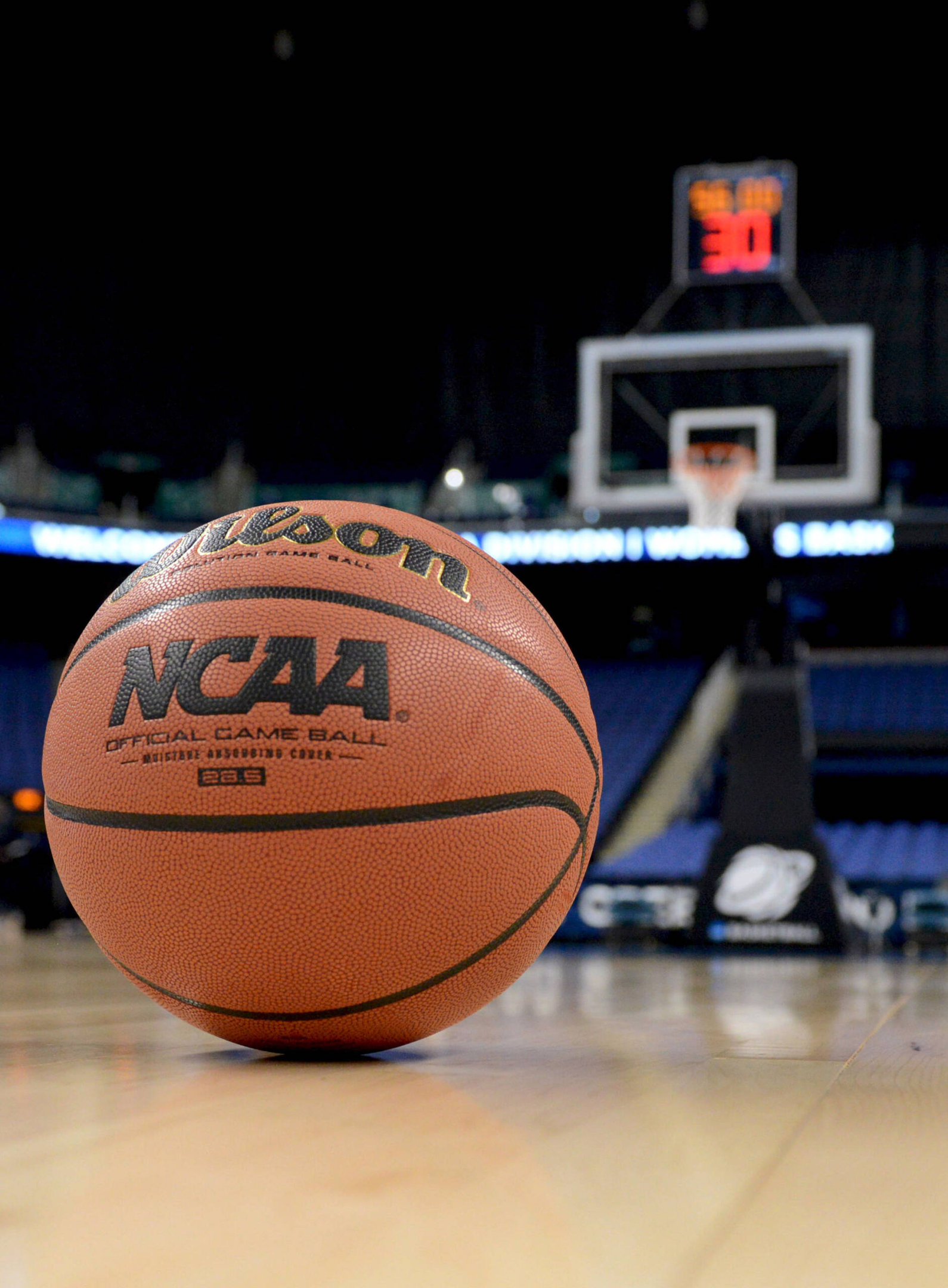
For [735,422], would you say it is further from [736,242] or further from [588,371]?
[736,242]

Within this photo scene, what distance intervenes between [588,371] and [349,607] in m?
8.09

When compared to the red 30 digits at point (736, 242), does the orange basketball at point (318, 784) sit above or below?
below

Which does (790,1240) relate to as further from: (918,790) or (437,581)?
(918,790)

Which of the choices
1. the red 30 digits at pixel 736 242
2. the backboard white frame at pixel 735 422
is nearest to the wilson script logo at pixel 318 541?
the backboard white frame at pixel 735 422

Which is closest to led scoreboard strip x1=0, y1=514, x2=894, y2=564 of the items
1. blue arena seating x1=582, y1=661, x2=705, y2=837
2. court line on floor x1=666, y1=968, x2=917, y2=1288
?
blue arena seating x1=582, y1=661, x2=705, y2=837

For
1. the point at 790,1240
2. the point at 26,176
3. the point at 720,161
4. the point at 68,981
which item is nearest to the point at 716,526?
the point at 720,161

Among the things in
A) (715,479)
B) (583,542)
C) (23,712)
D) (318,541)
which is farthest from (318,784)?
(23,712)

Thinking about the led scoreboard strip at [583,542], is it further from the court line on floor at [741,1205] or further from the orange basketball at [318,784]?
the court line on floor at [741,1205]

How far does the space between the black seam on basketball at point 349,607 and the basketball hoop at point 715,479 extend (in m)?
7.63

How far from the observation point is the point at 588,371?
9781 millimetres

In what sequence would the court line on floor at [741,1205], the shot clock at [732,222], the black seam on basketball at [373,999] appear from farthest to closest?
the shot clock at [732,222] → the black seam on basketball at [373,999] → the court line on floor at [741,1205]

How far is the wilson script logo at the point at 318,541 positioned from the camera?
2.03 meters

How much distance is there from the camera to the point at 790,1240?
1.06 m

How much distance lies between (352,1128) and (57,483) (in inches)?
485
